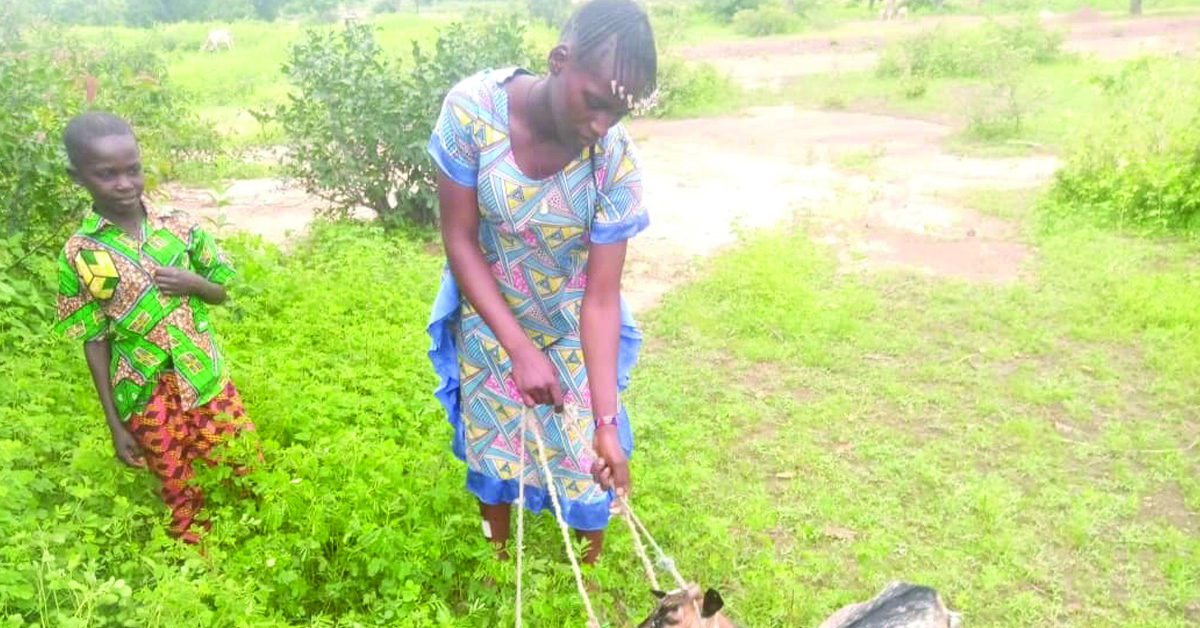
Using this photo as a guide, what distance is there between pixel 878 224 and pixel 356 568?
18.2 ft

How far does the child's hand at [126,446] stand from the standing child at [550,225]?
0.93m

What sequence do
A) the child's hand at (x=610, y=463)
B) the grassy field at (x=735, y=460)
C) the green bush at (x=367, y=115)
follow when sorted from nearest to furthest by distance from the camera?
the child's hand at (x=610, y=463)
the grassy field at (x=735, y=460)
the green bush at (x=367, y=115)

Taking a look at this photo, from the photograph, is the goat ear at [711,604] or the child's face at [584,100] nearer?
the goat ear at [711,604]

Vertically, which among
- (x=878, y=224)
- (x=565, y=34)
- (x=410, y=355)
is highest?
Result: (x=565, y=34)

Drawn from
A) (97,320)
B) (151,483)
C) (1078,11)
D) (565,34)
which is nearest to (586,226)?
(565,34)

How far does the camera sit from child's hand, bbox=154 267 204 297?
2.59 m

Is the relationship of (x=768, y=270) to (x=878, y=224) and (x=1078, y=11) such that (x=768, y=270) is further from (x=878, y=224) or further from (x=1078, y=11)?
(x=1078, y=11)

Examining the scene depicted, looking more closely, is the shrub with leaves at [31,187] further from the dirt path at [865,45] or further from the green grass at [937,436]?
the dirt path at [865,45]

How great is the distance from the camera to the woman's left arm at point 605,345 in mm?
2189

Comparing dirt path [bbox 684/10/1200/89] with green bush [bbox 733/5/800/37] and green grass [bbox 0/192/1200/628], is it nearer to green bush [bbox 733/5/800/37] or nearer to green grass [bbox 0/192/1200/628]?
green bush [bbox 733/5/800/37]

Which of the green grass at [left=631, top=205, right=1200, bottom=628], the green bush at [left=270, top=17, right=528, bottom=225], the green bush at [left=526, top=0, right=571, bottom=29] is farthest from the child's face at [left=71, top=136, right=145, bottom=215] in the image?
the green bush at [left=526, top=0, right=571, bottom=29]

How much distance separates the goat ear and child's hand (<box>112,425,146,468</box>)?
5.95 ft

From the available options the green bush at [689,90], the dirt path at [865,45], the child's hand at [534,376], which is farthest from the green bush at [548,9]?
the child's hand at [534,376]

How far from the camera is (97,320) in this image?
2.60 metres
